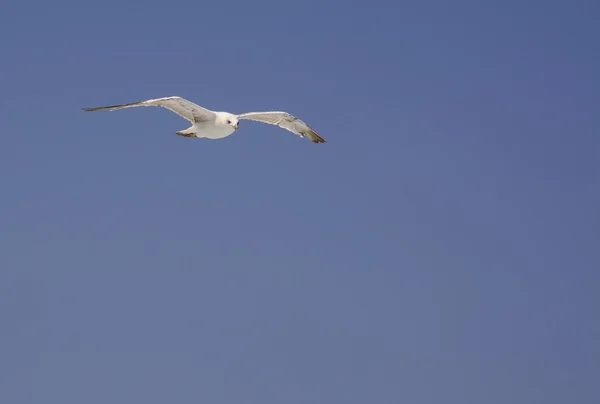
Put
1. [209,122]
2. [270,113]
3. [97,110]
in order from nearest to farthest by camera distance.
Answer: [97,110], [209,122], [270,113]

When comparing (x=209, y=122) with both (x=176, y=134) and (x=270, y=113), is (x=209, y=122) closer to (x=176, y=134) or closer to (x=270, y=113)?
(x=176, y=134)

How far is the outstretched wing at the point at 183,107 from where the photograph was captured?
26.4 metres

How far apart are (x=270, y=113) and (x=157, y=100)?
5.68 metres

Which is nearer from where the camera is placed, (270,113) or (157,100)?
(157,100)

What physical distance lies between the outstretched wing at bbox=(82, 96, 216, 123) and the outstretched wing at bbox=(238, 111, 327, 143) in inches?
117

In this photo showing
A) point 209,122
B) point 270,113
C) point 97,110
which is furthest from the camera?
point 270,113

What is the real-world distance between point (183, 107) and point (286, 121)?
19.5 feet

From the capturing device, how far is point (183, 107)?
27047 mm

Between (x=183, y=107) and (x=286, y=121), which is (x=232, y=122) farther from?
(x=286, y=121)

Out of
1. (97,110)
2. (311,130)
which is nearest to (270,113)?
(311,130)

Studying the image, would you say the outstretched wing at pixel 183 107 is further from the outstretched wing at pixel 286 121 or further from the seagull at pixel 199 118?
the outstretched wing at pixel 286 121

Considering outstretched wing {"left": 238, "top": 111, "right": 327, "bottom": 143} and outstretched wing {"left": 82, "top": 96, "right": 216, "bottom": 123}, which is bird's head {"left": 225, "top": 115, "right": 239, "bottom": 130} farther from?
outstretched wing {"left": 238, "top": 111, "right": 327, "bottom": 143}

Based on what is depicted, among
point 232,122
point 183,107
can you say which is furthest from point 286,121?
point 183,107

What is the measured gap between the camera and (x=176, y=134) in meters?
27.8
